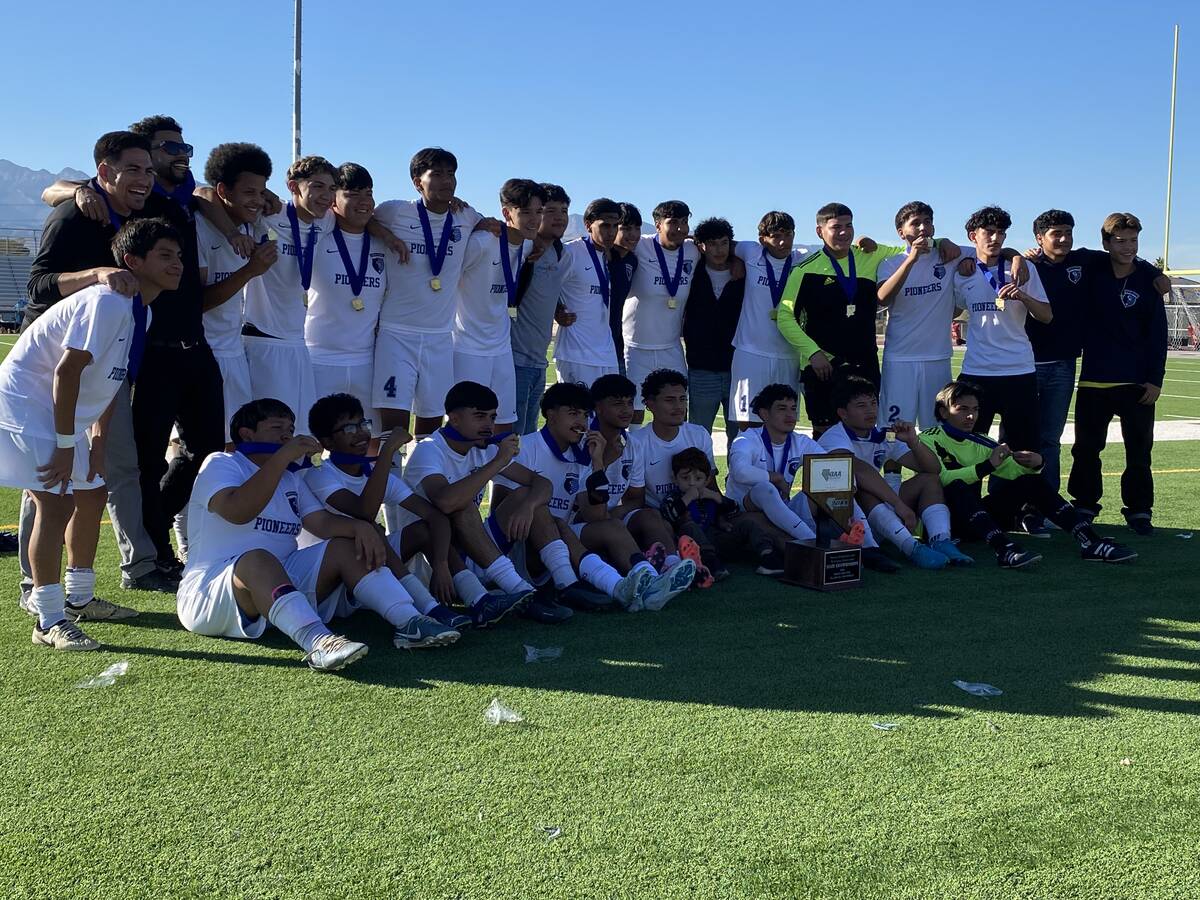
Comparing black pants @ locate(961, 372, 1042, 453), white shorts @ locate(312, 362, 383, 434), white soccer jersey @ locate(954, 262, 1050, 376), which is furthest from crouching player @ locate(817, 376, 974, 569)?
white shorts @ locate(312, 362, 383, 434)

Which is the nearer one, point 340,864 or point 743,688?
point 340,864

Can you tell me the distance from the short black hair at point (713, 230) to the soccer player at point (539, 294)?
1.09 m

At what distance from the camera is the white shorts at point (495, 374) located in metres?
6.72

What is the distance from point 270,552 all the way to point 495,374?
256 cm

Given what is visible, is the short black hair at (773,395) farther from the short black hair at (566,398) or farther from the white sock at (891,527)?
the short black hair at (566,398)

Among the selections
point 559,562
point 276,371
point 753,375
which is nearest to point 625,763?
point 559,562

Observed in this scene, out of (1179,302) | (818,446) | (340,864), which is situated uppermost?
(1179,302)

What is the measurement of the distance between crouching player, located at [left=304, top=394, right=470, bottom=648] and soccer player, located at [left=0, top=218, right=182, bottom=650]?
93 cm

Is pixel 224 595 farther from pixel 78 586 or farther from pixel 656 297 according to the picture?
pixel 656 297

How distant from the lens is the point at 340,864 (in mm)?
2662

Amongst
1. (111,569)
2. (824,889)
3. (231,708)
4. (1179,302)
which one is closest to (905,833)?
(824,889)

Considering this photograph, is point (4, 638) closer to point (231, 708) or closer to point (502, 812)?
point (231, 708)

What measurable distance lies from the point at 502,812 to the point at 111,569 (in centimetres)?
393

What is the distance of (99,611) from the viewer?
4867 millimetres
